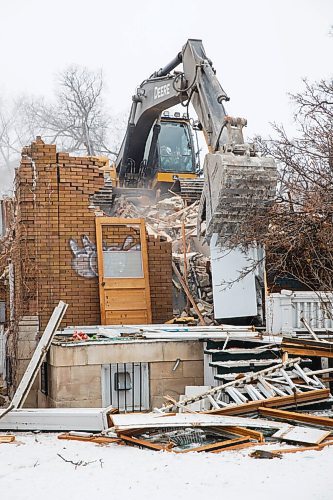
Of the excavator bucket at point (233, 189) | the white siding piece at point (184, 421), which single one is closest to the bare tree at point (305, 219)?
the excavator bucket at point (233, 189)

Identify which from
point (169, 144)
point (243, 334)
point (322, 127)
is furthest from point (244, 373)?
point (169, 144)

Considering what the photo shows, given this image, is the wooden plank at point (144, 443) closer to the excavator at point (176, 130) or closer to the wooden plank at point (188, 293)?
the wooden plank at point (188, 293)

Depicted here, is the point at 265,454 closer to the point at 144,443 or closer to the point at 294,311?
the point at 144,443

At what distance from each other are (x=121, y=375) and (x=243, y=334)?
2.13 metres

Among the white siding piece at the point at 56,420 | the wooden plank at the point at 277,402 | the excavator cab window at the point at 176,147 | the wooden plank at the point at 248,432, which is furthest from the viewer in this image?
the excavator cab window at the point at 176,147

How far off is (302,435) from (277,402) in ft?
5.03

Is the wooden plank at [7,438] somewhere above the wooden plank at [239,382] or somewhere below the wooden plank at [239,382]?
below

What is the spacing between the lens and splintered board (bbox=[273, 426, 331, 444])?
24.0ft

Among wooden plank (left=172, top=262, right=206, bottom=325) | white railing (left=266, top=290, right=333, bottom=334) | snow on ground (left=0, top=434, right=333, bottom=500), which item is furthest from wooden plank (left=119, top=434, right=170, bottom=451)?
wooden plank (left=172, top=262, right=206, bottom=325)

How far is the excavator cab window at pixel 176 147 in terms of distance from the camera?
855 inches

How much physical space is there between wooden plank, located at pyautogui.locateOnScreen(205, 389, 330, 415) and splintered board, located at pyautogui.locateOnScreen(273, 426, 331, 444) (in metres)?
1.00

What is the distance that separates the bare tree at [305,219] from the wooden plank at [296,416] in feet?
11.4

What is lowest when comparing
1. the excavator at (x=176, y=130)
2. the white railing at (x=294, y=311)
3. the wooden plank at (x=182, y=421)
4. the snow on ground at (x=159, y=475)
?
the snow on ground at (x=159, y=475)

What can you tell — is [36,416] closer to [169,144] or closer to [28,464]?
[28,464]
